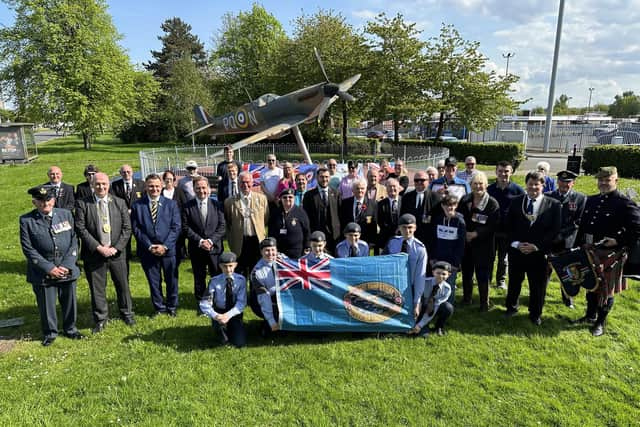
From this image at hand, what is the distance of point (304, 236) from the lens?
5.65 m

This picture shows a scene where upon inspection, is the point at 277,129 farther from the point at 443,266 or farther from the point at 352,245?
the point at 443,266

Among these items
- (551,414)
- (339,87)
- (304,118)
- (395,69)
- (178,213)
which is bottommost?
(551,414)

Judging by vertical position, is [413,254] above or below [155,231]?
below

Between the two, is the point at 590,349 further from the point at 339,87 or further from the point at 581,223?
the point at 339,87

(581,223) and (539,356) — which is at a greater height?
(581,223)

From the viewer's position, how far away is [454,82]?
2416 cm

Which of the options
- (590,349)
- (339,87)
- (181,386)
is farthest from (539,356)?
(339,87)

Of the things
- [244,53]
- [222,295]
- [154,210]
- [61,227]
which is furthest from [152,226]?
[244,53]

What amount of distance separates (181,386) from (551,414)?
3.79 meters

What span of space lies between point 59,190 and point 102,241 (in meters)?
2.17

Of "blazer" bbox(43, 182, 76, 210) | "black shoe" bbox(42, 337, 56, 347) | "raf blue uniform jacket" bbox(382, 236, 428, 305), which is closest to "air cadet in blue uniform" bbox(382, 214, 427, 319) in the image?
"raf blue uniform jacket" bbox(382, 236, 428, 305)

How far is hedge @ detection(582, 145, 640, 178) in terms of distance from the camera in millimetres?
16188

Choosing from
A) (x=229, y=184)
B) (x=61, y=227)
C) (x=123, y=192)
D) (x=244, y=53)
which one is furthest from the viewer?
(x=244, y=53)

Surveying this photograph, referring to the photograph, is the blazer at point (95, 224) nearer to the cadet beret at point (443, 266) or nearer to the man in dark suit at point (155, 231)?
the man in dark suit at point (155, 231)
